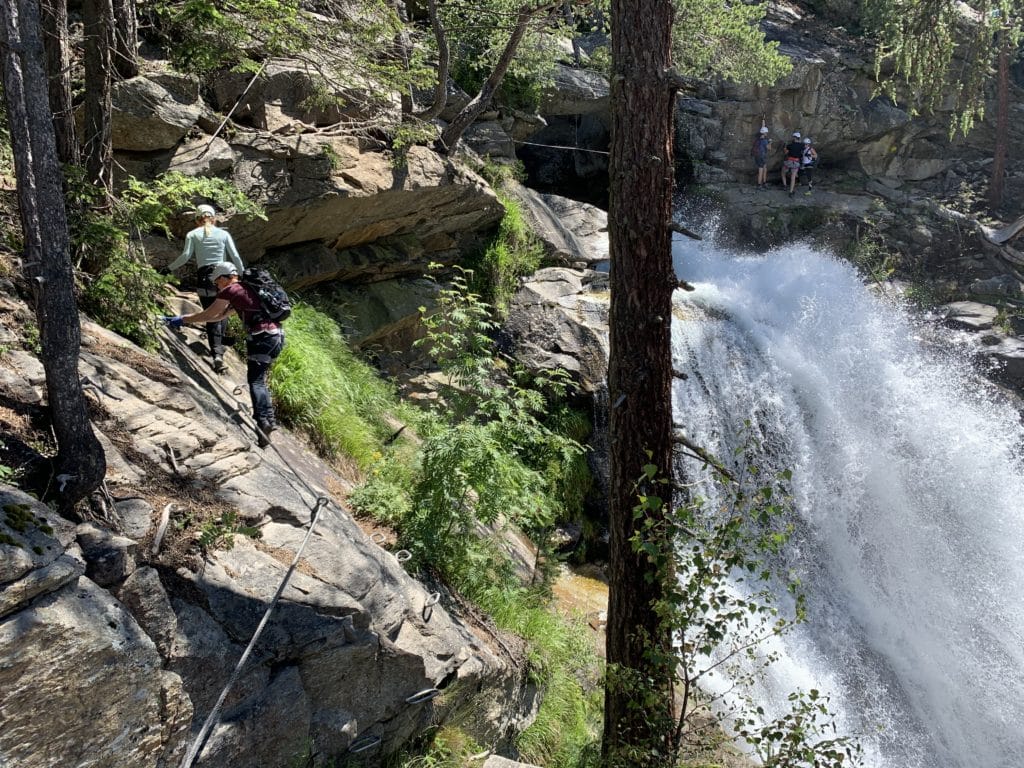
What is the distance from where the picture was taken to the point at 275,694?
3.85 metres

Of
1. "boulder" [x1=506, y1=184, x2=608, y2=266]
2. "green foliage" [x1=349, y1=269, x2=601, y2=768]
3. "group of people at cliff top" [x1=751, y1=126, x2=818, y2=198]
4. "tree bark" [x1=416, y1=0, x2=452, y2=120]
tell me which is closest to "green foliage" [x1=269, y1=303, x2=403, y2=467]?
"green foliage" [x1=349, y1=269, x2=601, y2=768]

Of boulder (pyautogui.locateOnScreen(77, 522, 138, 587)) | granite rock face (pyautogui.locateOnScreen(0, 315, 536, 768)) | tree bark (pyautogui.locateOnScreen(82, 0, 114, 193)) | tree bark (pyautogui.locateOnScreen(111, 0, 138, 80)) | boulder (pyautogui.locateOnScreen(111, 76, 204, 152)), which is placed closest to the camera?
granite rock face (pyautogui.locateOnScreen(0, 315, 536, 768))

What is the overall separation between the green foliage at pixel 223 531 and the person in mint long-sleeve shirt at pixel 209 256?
9.43 ft

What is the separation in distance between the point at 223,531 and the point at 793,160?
20020 millimetres

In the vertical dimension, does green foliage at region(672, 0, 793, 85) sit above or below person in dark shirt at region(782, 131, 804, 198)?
above

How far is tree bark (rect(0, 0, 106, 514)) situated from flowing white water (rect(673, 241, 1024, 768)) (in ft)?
27.8

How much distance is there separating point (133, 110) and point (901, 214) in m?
20.1

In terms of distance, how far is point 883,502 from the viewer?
41.1ft

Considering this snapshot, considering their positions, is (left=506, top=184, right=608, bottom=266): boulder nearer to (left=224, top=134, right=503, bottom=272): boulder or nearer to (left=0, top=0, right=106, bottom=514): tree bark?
(left=224, top=134, right=503, bottom=272): boulder

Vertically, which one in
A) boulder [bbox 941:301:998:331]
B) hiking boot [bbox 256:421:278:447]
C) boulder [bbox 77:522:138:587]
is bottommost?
boulder [bbox 941:301:998:331]

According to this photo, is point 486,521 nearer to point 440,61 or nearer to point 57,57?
point 57,57

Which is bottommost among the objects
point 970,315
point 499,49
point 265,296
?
point 970,315

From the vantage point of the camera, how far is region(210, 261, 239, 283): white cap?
21.2ft

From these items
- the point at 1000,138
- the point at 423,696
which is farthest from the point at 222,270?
the point at 1000,138
